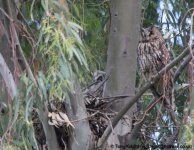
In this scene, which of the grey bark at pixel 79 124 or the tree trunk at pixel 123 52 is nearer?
the grey bark at pixel 79 124

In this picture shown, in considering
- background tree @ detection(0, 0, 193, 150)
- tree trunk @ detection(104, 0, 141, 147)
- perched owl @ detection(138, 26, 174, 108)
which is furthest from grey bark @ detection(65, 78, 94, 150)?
perched owl @ detection(138, 26, 174, 108)

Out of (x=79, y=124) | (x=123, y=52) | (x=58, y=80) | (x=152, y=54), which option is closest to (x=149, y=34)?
(x=152, y=54)

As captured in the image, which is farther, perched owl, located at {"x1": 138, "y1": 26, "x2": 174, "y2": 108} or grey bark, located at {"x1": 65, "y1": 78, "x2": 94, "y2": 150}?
perched owl, located at {"x1": 138, "y1": 26, "x2": 174, "y2": 108}

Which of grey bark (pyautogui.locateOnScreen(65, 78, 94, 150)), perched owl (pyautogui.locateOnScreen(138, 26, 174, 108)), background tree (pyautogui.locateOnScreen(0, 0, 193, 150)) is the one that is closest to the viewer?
background tree (pyautogui.locateOnScreen(0, 0, 193, 150))

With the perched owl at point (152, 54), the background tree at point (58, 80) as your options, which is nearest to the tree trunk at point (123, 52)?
the background tree at point (58, 80)

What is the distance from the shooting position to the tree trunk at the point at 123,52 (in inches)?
88.0

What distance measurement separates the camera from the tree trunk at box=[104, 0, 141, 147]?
2236mm

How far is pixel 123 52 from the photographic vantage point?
2238 mm

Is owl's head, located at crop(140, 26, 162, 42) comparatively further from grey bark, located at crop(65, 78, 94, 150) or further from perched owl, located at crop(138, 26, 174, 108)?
grey bark, located at crop(65, 78, 94, 150)

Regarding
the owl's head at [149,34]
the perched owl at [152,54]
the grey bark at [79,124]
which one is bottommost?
the grey bark at [79,124]

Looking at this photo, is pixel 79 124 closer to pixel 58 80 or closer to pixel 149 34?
pixel 58 80

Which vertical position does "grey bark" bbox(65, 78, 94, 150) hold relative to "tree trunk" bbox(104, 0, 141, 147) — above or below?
below

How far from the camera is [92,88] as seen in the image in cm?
261

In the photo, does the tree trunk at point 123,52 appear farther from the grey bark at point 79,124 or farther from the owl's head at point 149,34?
the owl's head at point 149,34
